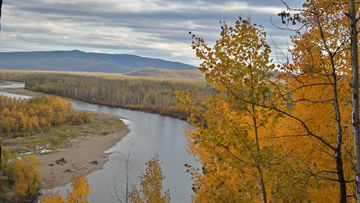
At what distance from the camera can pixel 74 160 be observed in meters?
31.6

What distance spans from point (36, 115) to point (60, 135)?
445 inches

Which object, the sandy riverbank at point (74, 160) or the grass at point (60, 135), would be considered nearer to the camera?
the sandy riverbank at point (74, 160)

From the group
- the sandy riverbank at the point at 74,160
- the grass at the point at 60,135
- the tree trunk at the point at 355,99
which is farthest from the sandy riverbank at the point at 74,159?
the tree trunk at the point at 355,99

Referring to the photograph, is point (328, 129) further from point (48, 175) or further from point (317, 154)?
point (48, 175)

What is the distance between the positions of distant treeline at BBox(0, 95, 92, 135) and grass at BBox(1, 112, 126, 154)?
69.0 inches

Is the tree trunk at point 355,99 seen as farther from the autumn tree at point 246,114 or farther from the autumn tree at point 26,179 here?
the autumn tree at point 26,179

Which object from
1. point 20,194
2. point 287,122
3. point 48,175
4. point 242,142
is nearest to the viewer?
point 242,142

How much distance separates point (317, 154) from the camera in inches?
434

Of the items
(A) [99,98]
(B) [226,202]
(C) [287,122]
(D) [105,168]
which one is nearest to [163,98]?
(A) [99,98]

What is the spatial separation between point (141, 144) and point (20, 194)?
18.4 meters

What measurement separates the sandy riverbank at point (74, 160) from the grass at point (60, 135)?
2.29m

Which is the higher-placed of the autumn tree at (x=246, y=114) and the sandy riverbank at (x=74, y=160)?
the autumn tree at (x=246, y=114)

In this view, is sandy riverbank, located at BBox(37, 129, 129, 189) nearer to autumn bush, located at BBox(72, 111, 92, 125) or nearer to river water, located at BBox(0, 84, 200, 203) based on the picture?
river water, located at BBox(0, 84, 200, 203)

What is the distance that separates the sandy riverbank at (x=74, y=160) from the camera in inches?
1031
